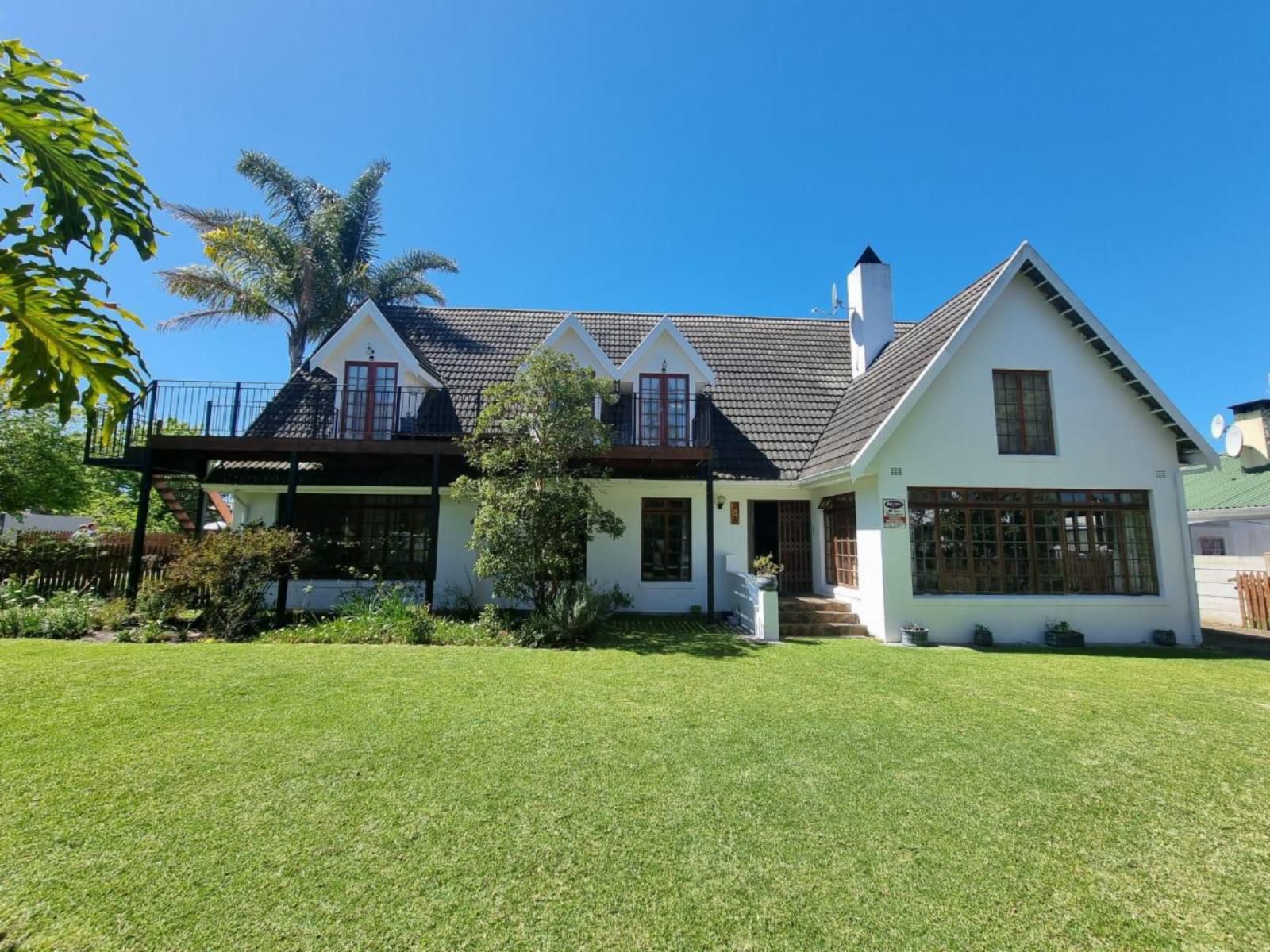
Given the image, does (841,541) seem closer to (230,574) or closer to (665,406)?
(665,406)

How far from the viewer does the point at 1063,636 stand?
10422 millimetres

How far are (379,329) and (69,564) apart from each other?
28.1 ft

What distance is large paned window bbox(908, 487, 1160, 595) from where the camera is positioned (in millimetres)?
10898

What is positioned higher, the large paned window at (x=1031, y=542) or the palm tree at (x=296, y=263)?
the palm tree at (x=296, y=263)

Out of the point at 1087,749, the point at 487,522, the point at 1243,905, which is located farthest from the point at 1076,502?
the point at 487,522

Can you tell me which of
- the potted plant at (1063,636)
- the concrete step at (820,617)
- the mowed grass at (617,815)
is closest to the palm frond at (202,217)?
the mowed grass at (617,815)

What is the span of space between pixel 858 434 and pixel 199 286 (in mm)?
21851

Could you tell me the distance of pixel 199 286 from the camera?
736 inches

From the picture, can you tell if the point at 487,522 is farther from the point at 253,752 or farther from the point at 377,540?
the point at 253,752

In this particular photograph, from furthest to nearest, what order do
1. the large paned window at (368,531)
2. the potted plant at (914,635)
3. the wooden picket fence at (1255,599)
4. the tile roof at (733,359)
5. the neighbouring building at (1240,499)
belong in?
1. the tile roof at (733,359)
2. the large paned window at (368,531)
3. the neighbouring building at (1240,499)
4. the wooden picket fence at (1255,599)
5. the potted plant at (914,635)

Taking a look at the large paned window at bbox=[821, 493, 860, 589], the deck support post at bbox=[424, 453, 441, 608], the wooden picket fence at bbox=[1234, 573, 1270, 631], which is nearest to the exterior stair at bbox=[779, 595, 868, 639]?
the large paned window at bbox=[821, 493, 860, 589]

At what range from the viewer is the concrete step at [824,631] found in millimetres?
10898

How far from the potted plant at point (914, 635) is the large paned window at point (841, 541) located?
4.30ft

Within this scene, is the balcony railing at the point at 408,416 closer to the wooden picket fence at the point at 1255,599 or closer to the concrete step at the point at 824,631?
the concrete step at the point at 824,631
